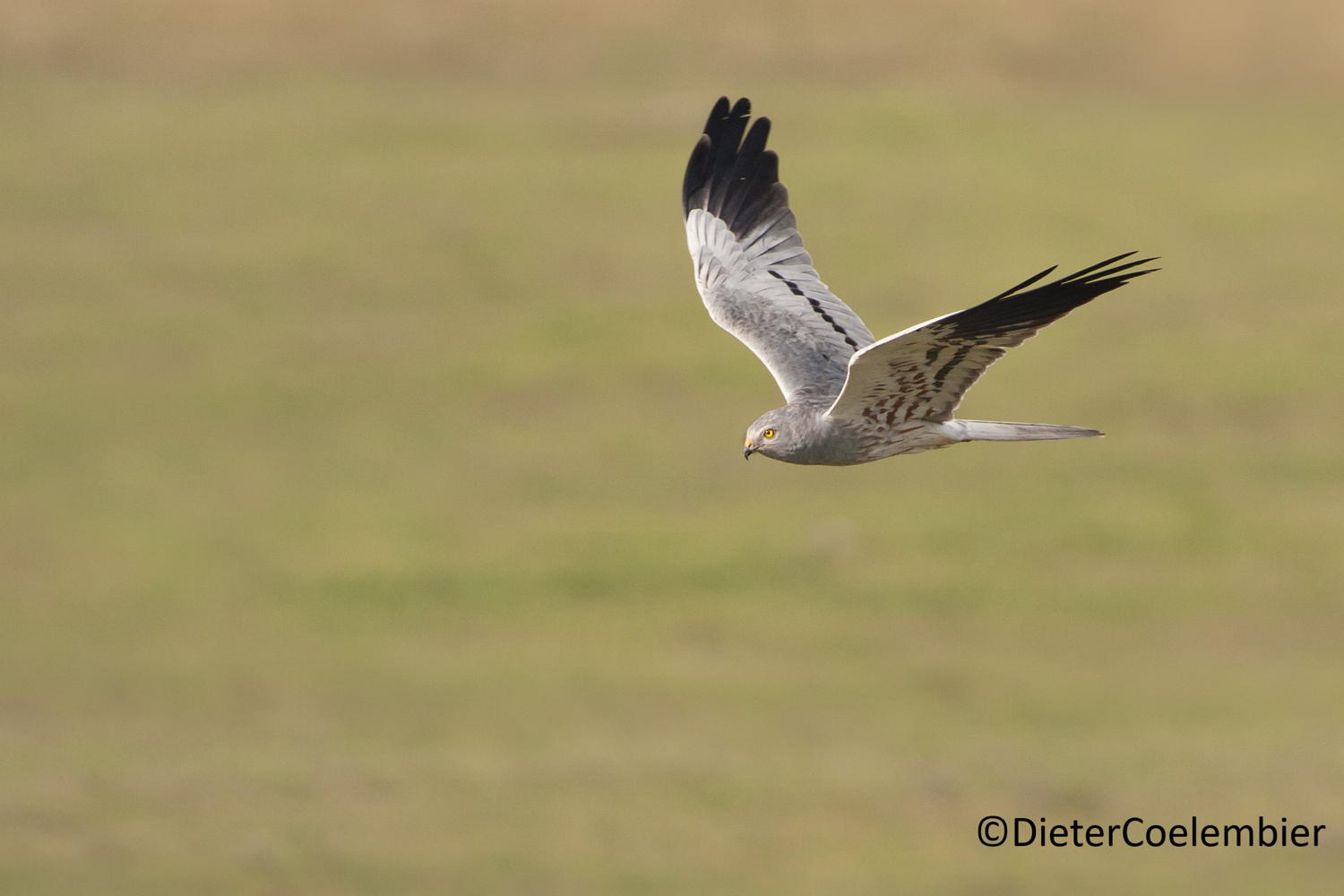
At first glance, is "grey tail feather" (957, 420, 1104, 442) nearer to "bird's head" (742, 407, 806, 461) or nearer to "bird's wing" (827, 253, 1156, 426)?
"bird's wing" (827, 253, 1156, 426)

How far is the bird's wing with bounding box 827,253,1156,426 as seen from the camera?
9.64 metres

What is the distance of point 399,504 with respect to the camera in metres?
43.9

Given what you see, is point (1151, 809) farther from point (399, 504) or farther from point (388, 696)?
point (399, 504)

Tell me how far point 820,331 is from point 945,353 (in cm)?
253

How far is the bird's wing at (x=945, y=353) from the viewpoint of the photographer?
964 centimetres

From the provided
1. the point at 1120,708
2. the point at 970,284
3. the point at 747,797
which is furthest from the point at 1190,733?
the point at 970,284

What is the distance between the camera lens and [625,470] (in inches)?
1764

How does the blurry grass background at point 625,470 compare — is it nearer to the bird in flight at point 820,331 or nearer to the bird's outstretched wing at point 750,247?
the bird's outstretched wing at point 750,247

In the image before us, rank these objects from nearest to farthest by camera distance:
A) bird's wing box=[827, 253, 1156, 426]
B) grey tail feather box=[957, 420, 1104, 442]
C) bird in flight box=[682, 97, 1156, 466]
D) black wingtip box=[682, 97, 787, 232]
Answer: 1. bird's wing box=[827, 253, 1156, 426]
2. bird in flight box=[682, 97, 1156, 466]
3. grey tail feather box=[957, 420, 1104, 442]
4. black wingtip box=[682, 97, 787, 232]

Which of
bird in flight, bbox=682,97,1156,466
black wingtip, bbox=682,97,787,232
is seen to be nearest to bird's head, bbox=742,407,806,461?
bird in flight, bbox=682,97,1156,466

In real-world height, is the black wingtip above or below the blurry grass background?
below

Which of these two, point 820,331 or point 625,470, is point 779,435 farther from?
point 625,470

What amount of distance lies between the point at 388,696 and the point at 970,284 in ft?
72.7

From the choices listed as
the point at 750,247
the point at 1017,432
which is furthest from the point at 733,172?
the point at 1017,432
